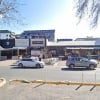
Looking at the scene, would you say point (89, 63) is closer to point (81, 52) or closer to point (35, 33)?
point (81, 52)

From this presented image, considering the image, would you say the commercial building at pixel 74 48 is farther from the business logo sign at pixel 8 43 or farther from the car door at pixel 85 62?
the car door at pixel 85 62

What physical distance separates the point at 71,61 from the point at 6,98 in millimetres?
26711

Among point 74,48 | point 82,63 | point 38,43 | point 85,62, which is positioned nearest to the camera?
point 85,62

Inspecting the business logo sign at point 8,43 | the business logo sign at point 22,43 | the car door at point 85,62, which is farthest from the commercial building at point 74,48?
the car door at point 85,62

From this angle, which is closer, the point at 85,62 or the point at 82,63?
the point at 85,62

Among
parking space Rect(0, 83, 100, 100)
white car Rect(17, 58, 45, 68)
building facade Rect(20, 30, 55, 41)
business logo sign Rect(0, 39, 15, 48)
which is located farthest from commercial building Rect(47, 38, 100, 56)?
parking space Rect(0, 83, 100, 100)

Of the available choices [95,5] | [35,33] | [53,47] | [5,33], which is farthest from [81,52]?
[95,5]

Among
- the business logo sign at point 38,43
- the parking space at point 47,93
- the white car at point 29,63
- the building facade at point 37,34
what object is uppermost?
the building facade at point 37,34

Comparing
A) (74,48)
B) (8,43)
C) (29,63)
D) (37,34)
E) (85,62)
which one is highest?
(37,34)

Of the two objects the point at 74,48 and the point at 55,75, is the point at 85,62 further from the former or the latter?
the point at 74,48

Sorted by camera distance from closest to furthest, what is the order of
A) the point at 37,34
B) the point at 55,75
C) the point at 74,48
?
the point at 55,75, the point at 74,48, the point at 37,34

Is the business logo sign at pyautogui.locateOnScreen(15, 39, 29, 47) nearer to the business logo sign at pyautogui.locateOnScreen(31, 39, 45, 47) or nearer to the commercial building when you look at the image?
the business logo sign at pyautogui.locateOnScreen(31, 39, 45, 47)

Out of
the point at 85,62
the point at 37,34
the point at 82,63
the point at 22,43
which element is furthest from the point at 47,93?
the point at 37,34

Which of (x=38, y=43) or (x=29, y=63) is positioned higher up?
(x=38, y=43)
